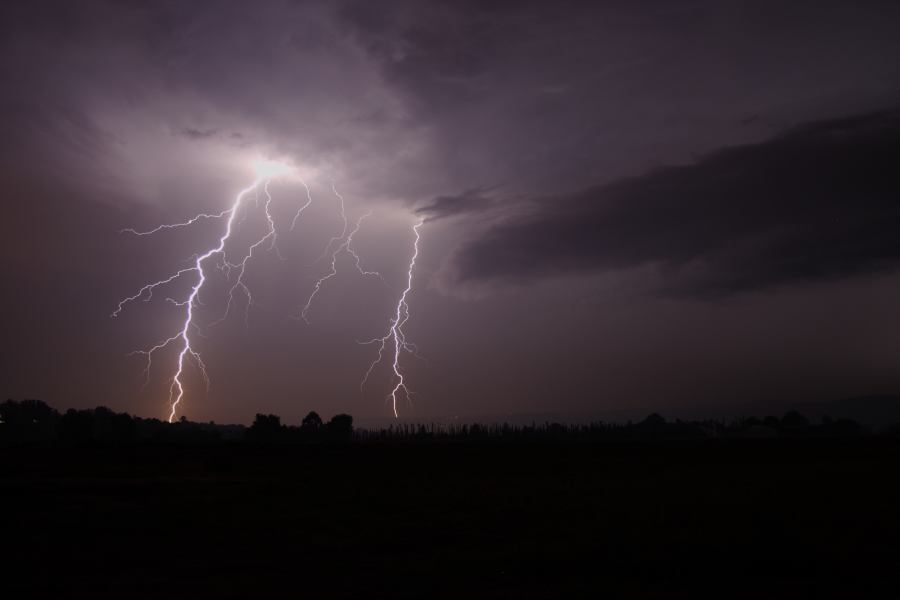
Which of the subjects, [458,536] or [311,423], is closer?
[458,536]

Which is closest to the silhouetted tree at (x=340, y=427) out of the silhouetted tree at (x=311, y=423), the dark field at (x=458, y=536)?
the silhouetted tree at (x=311, y=423)

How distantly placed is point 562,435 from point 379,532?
12602 centimetres

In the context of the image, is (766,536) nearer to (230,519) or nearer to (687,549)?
(687,549)

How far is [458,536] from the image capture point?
1680 centimetres

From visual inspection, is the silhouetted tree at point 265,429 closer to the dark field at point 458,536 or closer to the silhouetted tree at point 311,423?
the silhouetted tree at point 311,423

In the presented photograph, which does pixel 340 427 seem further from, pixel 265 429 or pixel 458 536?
pixel 458 536

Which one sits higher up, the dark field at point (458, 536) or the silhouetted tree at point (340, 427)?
the silhouetted tree at point (340, 427)

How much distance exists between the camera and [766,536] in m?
16.0

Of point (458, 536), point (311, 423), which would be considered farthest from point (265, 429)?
point (458, 536)

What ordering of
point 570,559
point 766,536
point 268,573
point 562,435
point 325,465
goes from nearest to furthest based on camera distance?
point 268,573
point 570,559
point 766,536
point 325,465
point 562,435

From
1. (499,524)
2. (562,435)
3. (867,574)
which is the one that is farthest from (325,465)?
(562,435)

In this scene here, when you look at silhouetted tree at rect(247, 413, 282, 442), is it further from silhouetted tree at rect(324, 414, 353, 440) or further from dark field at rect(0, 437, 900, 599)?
dark field at rect(0, 437, 900, 599)

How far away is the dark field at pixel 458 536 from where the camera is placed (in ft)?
39.7

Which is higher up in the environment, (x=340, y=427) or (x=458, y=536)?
(x=340, y=427)
